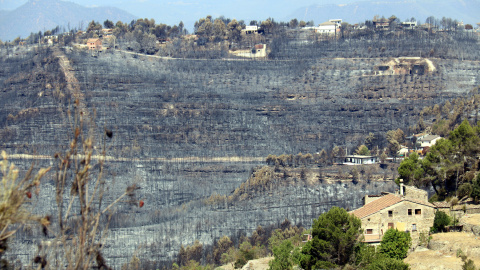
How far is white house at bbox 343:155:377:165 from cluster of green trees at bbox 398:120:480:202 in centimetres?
4041

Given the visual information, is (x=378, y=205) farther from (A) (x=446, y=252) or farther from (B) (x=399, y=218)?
(A) (x=446, y=252)

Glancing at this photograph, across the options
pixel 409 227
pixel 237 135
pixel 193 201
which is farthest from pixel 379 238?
pixel 237 135

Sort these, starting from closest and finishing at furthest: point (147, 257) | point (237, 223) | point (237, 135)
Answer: point (147, 257)
point (237, 223)
point (237, 135)

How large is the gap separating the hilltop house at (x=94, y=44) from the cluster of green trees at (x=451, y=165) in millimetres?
77145

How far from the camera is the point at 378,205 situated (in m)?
39.8

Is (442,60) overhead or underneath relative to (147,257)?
overhead

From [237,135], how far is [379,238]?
223 ft

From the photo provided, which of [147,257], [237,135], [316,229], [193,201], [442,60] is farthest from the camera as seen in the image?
[442,60]

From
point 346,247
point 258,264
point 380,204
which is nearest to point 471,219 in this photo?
point 380,204

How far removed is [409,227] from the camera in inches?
1508

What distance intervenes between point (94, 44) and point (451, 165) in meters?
81.1

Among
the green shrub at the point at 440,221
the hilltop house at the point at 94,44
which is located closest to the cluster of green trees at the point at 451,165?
the green shrub at the point at 440,221

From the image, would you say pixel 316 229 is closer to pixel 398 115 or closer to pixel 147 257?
pixel 147 257

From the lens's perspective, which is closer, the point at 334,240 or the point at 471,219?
the point at 334,240
